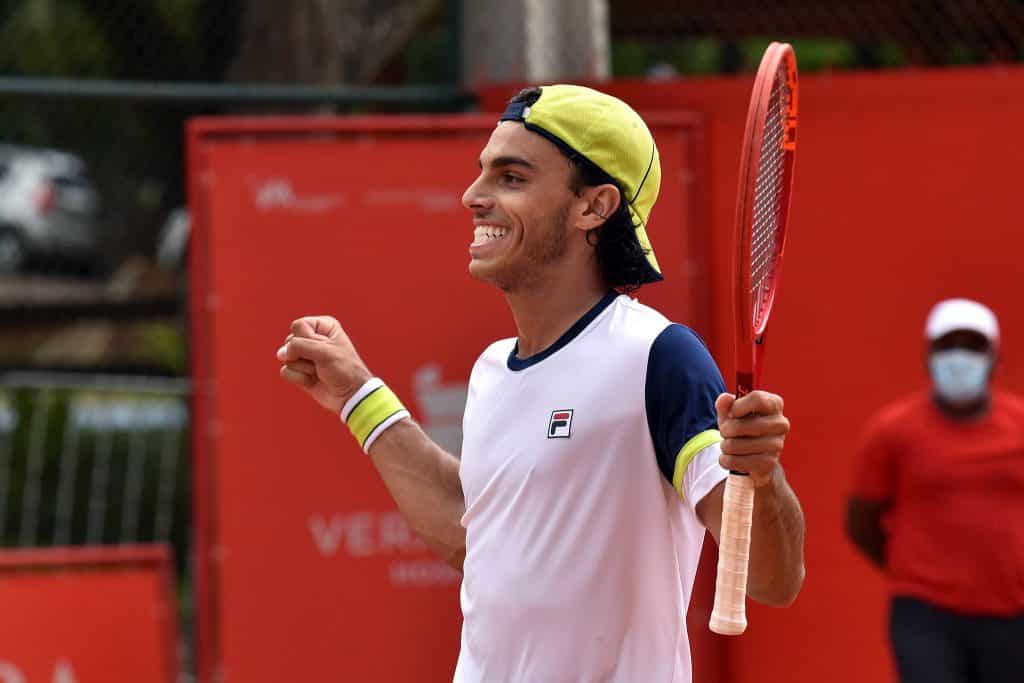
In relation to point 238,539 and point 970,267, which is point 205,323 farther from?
point 970,267

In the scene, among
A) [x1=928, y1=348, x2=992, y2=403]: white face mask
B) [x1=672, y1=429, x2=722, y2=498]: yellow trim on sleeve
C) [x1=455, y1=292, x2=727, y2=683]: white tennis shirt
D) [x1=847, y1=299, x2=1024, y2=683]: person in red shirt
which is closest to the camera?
[x1=672, y1=429, x2=722, y2=498]: yellow trim on sleeve

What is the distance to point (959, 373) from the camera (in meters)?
5.96

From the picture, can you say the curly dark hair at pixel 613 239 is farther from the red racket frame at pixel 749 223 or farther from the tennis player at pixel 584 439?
the red racket frame at pixel 749 223

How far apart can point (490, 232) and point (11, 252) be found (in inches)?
347

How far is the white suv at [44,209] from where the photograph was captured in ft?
36.3

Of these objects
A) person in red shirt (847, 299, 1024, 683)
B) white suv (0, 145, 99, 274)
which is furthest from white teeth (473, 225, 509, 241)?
white suv (0, 145, 99, 274)

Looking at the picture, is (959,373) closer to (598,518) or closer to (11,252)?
(598,518)

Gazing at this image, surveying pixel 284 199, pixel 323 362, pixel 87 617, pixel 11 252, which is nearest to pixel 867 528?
pixel 284 199

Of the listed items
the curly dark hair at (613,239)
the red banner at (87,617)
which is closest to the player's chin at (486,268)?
the curly dark hair at (613,239)

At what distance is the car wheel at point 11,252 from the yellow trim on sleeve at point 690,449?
28.8ft

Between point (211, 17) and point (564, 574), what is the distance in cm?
586

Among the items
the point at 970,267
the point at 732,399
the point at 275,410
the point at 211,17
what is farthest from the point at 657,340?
the point at 211,17

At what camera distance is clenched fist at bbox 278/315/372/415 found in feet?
10.7

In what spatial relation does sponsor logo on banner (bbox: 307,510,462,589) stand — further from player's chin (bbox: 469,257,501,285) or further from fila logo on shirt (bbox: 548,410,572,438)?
fila logo on shirt (bbox: 548,410,572,438)
